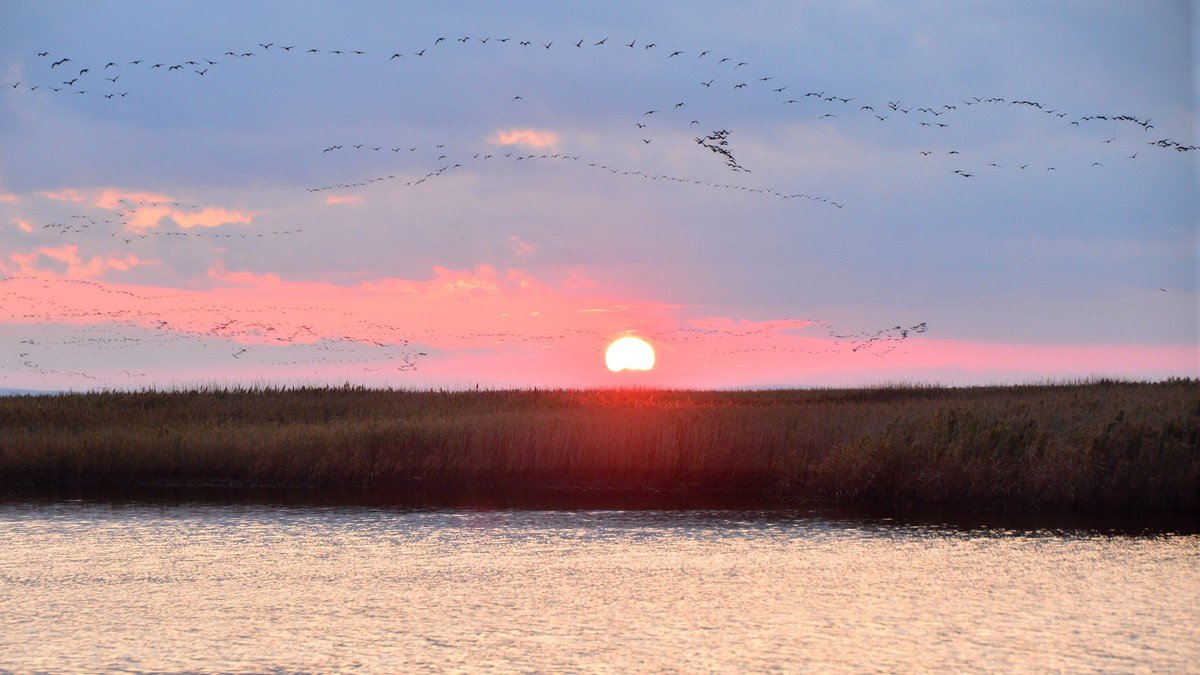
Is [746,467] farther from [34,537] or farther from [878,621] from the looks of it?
[34,537]

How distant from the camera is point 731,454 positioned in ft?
72.0

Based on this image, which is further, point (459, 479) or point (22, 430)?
point (22, 430)

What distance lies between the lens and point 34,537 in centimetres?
1534

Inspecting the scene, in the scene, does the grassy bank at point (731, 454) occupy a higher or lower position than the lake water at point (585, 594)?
higher

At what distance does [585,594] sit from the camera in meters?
11.8

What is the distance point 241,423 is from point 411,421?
7.09 m

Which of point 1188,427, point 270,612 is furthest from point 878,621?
point 1188,427

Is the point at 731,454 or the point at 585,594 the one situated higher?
the point at 731,454

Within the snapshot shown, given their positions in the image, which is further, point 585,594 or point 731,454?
point 731,454

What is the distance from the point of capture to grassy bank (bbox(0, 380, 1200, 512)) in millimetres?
18797

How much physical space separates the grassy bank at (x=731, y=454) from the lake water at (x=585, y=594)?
2799 mm

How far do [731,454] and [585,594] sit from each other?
1053 cm

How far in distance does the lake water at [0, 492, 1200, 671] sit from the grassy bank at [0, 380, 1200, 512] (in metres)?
2.80

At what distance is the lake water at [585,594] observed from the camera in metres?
9.37
